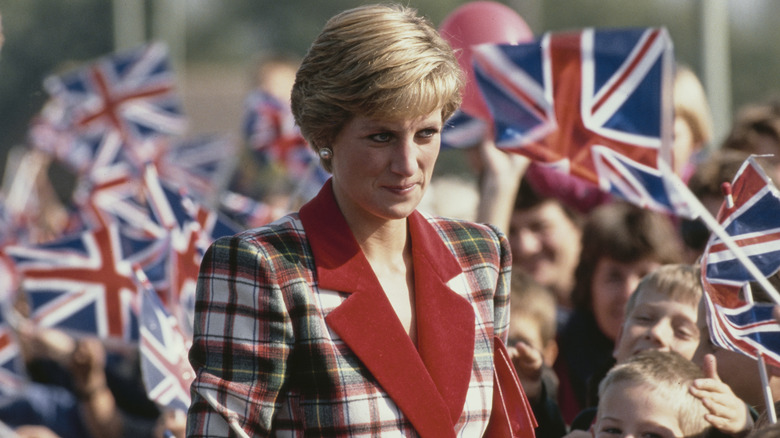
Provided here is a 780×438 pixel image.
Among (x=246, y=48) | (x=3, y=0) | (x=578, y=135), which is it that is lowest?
(x=246, y=48)

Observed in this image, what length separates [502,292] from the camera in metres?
2.77

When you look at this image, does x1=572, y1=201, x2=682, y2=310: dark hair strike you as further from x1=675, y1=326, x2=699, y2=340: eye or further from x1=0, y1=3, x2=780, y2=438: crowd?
x1=675, y1=326, x2=699, y2=340: eye

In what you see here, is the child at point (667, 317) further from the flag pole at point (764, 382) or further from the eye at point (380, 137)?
the eye at point (380, 137)

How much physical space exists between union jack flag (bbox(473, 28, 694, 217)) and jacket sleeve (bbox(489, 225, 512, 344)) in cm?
129

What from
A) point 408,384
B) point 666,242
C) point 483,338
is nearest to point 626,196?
point 666,242

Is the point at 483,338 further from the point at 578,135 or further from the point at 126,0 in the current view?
the point at 126,0

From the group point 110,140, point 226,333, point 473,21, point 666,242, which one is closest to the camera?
point 226,333

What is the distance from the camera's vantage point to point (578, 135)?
168 inches

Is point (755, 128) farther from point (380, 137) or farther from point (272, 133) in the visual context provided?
point (272, 133)

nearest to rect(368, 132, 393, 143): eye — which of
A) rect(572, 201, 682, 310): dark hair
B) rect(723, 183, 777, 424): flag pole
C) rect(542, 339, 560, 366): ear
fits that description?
rect(723, 183, 777, 424): flag pole

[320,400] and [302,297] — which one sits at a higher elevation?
[302,297]

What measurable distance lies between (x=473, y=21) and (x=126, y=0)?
12.2m

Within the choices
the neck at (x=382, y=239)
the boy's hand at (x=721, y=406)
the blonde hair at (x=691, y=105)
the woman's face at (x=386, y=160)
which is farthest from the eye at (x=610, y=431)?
the blonde hair at (x=691, y=105)

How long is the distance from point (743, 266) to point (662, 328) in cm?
63
